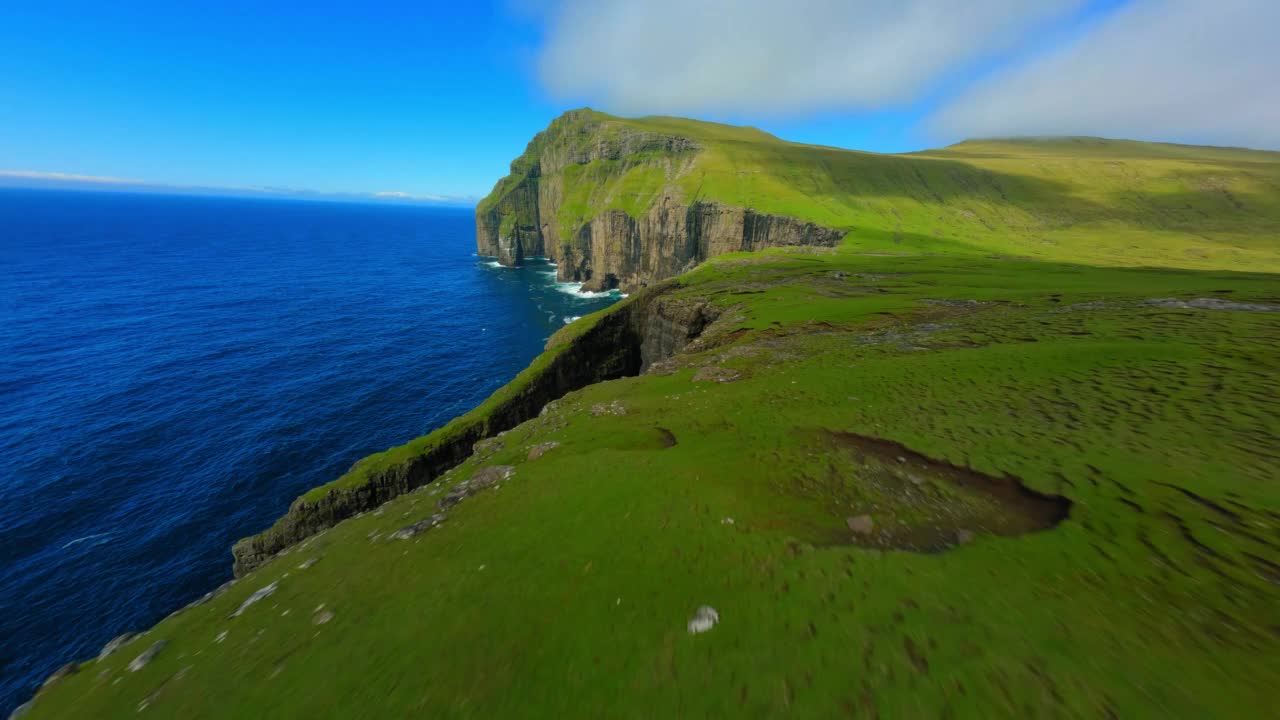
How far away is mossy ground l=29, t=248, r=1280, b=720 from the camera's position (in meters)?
8.77

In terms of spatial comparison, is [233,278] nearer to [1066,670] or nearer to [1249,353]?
[1066,670]

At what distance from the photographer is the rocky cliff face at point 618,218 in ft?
381

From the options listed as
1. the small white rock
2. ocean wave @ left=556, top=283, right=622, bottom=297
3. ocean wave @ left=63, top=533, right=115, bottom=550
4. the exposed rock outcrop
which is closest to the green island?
the small white rock

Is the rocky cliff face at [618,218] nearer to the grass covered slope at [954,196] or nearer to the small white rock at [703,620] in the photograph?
the grass covered slope at [954,196]

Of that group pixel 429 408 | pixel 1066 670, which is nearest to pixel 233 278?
pixel 429 408

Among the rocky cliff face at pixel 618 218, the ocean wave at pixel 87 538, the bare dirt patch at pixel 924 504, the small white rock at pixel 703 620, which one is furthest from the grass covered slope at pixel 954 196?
the ocean wave at pixel 87 538

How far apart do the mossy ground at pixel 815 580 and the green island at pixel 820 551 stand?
8cm

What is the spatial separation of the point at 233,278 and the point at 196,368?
275ft

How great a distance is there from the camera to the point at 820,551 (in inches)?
516

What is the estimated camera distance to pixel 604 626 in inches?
436

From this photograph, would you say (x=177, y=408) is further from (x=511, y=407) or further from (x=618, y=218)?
(x=618, y=218)

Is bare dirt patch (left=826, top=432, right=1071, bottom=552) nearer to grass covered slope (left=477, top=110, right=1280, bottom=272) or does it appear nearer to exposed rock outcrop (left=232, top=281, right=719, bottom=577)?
exposed rock outcrop (left=232, top=281, right=719, bottom=577)

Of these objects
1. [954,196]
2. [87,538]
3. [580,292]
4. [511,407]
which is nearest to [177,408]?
[87,538]

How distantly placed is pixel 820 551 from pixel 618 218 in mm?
134167
